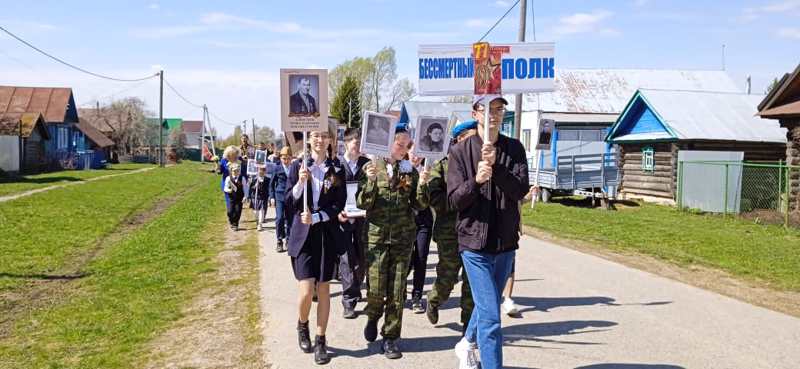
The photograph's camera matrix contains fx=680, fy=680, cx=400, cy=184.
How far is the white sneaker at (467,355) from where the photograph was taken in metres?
4.88

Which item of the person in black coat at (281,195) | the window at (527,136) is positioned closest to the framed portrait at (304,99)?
the person in black coat at (281,195)

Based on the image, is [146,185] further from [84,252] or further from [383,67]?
[383,67]

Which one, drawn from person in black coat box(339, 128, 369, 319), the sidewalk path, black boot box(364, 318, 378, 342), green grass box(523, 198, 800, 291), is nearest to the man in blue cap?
the sidewalk path

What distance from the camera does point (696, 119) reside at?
918 inches

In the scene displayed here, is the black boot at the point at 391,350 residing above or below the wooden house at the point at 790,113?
below

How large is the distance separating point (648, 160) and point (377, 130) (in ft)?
68.3

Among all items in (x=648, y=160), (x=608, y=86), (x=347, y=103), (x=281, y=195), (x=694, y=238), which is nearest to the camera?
(x=281, y=195)

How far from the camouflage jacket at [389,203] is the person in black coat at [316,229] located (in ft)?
0.80

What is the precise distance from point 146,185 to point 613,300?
27.3 meters

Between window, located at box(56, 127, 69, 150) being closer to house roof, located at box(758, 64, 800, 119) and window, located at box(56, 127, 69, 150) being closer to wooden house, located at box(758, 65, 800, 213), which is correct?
house roof, located at box(758, 64, 800, 119)

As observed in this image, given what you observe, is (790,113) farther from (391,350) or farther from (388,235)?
(391,350)

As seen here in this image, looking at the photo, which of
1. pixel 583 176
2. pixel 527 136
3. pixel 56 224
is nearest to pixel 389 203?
pixel 56 224

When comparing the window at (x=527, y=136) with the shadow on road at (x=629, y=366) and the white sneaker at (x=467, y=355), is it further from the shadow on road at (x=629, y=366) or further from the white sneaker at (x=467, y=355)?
the white sneaker at (x=467, y=355)

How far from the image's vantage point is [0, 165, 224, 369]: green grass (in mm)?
5969
